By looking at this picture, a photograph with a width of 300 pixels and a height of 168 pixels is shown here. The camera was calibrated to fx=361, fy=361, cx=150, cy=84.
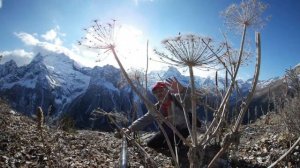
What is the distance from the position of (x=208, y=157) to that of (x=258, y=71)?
5649 millimetres

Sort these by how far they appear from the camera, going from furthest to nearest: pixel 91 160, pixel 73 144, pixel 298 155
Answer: pixel 73 144, pixel 91 160, pixel 298 155

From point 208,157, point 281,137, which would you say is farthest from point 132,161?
point 281,137

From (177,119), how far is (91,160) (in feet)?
9.49

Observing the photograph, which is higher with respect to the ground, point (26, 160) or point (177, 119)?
point (177, 119)

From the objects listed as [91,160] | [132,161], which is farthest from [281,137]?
[91,160]

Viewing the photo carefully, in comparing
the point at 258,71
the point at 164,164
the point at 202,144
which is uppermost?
the point at 258,71

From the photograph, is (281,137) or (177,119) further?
(177,119)

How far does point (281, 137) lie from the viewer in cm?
772

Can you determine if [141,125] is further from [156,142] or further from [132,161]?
[132,161]

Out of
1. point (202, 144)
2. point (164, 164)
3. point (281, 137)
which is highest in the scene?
point (202, 144)

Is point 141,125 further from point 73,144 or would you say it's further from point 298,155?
point 298,155

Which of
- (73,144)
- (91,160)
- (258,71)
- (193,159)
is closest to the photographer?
(258,71)

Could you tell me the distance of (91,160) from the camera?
7520mm

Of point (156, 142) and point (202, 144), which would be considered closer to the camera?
point (202, 144)
